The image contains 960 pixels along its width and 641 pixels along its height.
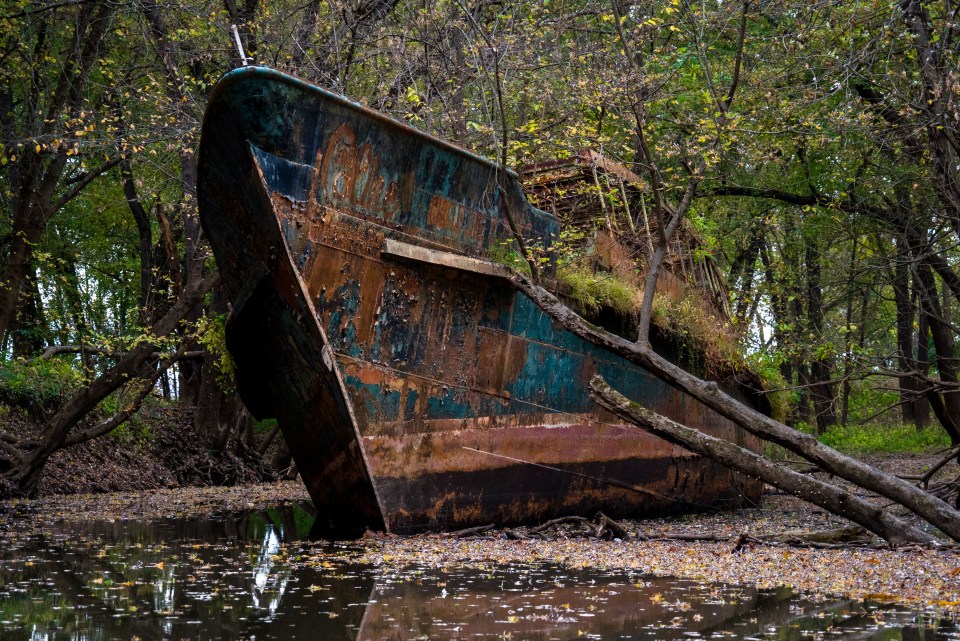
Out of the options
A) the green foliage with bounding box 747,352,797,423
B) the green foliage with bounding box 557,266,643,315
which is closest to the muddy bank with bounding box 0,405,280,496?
the green foliage with bounding box 557,266,643,315

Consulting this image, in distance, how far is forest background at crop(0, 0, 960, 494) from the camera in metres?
9.30

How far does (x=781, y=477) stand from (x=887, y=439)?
1505 centimetres

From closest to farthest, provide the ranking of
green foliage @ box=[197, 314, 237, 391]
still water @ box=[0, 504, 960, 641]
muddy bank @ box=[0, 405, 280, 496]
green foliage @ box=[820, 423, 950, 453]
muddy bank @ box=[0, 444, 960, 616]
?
still water @ box=[0, 504, 960, 641], muddy bank @ box=[0, 444, 960, 616], green foliage @ box=[197, 314, 237, 391], muddy bank @ box=[0, 405, 280, 496], green foliage @ box=[820, 423, 950, 453]

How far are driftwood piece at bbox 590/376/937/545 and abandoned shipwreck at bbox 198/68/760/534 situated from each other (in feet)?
4.21

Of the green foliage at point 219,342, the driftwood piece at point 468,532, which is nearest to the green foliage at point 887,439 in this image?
the driftwood piece at point 468,532

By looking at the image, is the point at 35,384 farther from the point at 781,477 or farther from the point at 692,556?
the point at 781,477

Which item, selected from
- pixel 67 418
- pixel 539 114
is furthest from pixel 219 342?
pixel 539 114

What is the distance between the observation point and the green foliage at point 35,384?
12539 millimetres

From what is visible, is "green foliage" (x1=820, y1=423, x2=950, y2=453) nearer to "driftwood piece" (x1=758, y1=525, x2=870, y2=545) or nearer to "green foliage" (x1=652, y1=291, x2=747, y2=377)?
"green foliage" (x1=652, y1=291, x2=747, y2=377)

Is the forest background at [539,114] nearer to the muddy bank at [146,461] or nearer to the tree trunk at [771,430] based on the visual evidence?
the muddy bank at [146,461]

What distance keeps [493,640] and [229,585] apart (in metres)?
1.90

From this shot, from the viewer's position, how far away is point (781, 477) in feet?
22.9

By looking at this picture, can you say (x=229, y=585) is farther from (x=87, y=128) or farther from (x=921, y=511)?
(x=87, y=128)

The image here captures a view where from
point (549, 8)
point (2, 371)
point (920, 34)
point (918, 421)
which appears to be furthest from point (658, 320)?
point (918, 421)
